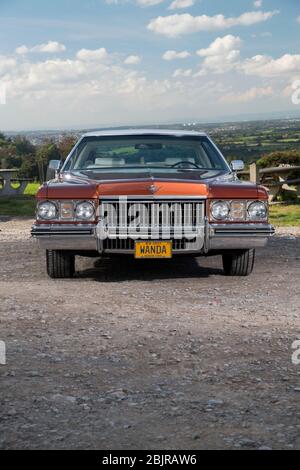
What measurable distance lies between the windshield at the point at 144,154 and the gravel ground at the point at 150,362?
3.90ft

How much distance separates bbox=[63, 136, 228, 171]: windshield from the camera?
7246 mm

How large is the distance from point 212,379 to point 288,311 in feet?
6.05

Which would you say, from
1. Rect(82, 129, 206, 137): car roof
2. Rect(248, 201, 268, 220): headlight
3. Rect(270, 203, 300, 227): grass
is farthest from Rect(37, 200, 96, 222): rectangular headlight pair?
Rect(270, 203, 300, 227): grass

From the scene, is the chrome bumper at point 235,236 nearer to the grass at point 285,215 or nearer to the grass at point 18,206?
the grass at point 285,215

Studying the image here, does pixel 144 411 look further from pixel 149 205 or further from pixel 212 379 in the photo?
pixel 149 205

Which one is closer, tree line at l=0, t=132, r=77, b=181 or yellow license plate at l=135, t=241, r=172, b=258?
yellow license plate at l=135, t=241, r=172, b=258

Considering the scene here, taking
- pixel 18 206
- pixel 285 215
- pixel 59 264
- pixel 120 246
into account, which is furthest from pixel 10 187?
pixel 120 246

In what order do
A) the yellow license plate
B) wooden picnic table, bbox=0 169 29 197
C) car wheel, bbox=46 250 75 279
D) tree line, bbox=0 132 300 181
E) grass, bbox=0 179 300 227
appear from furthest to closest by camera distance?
1. tree line, bbox=0 132 300 181
2. wooden picnic table, bbox=0 169 29 197
3. grass, bbox=0 179 300 227
4. car wheel, bbox=46 250 75 279
5. the yellow license plate

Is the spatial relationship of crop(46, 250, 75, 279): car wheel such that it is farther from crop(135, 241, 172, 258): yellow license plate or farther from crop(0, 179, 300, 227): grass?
crop(0, 179, 300, 227): grass

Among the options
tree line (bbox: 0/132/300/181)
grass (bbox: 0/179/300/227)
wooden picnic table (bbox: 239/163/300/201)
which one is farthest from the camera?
tree line (bbox: 0/132/300/181)

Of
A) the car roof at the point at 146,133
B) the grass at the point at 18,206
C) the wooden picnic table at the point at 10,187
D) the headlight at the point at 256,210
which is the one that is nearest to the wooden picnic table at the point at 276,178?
the grass at the point at 18,206

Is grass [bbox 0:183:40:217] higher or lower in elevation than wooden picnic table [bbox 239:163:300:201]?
lower

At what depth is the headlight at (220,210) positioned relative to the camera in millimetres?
6273

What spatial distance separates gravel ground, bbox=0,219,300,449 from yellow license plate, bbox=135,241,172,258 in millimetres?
303
